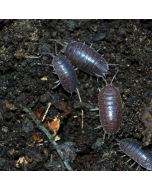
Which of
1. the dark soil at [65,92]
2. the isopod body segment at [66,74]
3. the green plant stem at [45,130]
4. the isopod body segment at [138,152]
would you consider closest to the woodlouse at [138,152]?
the isopod body segment at [138,152]

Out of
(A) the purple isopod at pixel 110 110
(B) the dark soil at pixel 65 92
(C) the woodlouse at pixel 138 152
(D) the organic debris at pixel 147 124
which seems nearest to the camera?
(D) the organic debris at pixel 147 124

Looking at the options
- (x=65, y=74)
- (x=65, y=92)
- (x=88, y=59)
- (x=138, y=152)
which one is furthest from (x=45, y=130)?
(x=138, y=152)

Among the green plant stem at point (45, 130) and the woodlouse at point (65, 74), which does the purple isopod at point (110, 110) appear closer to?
the woodlouse at point (65, 74)

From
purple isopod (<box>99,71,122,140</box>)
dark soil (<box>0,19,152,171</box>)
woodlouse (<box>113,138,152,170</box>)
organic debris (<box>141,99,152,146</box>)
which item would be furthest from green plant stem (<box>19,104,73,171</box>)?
organic debris (<box>141,99,152,146</box>)

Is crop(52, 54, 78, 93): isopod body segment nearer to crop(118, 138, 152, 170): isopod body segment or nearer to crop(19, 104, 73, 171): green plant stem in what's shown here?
crop(19, 104, 73, 171): green plant stem

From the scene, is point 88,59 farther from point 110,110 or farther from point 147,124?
point 147,124

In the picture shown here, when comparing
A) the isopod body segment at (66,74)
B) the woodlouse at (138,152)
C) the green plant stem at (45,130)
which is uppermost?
the isopod body segment at (66,74)

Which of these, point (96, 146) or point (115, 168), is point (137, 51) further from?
point (115, 168)

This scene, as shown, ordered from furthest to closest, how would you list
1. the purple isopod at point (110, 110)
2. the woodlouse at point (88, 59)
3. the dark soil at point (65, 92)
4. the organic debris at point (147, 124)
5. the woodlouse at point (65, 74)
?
the woodlouse at point (88, 59), the woodlouse at point (65, 74), the purple isopod at point (110, 110), the dark soil at point (65, 92), the organic debris at point (147, 124)
